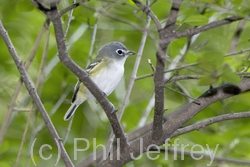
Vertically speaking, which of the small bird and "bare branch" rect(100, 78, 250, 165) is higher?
"bare branch" rect(100, 78, 250, 165)

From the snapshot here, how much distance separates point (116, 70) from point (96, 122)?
1.04m

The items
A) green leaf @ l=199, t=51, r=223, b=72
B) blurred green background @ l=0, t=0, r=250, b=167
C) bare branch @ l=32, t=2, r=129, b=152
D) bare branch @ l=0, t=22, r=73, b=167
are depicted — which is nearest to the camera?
green leaf @ l=199, t=51, r=223, b=72

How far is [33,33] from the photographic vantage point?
565cm

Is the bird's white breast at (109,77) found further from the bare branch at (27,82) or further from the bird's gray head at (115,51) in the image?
the bare branch at (27,82)

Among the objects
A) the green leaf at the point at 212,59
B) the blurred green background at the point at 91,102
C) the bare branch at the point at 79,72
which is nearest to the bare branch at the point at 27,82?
the bare branch at the point at 79,72

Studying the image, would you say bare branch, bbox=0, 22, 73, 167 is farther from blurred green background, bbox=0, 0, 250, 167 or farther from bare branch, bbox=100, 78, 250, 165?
blurred green background, bbox=0, 0, 250, 167

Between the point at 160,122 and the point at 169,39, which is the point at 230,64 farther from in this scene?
the point at 160,122

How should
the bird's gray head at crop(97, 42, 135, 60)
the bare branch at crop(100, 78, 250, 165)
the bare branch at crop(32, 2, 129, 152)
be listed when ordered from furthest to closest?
the bird's gray head at crop(97, 42, 135, 60) → the bare branch at crop(100, 78, 250, 165) → the bare branch at crop(32, 2, 129, 152)

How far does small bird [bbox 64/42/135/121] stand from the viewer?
15.9 feet

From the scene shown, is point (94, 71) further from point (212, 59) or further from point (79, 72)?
point (212, 59)

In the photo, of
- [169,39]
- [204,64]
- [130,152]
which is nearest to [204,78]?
[204,64]

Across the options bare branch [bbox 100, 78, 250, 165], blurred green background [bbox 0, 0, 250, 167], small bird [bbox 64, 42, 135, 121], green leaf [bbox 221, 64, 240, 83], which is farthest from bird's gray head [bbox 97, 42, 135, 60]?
green leaf [bbox 221, 64, 240, 83]

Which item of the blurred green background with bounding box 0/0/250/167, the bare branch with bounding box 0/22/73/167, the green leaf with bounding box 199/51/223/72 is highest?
the green leaf with bounding box 199/51/223/72

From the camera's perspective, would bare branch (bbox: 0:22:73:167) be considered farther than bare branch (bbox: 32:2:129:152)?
Yes
